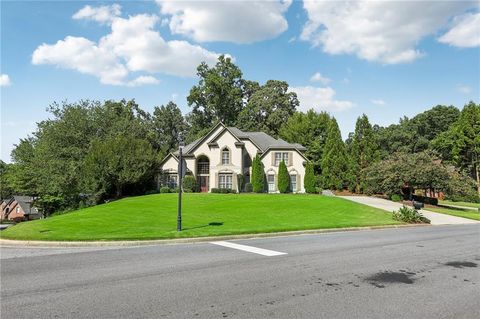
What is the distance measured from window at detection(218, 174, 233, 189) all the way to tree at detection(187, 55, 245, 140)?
86.3 ft

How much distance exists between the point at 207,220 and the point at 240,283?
11.9m

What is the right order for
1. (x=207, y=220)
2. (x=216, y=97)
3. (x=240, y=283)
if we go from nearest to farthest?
1. (x=240, y=283)
2. (x=207, y=220)
3. (x=216, y=97)

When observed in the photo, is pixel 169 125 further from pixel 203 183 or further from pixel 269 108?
pixel 203 183

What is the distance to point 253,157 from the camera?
41.3 m

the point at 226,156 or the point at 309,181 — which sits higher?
the point at 226,156

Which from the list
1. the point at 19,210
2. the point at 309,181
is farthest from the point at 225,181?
the point at 19,210

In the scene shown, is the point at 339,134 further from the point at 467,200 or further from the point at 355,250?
the point at 355,250

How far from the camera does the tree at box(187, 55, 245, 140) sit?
66.5 meters

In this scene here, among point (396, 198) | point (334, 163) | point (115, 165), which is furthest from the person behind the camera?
point (334, 163)

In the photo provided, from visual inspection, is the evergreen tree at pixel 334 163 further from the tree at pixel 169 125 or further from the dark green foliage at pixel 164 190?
the tree at pixel 169 125

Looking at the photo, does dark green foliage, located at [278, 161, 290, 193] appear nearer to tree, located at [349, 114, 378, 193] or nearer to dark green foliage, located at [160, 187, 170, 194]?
tree, located at [349, 114, 378, 193]

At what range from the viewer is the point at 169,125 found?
2677 inches

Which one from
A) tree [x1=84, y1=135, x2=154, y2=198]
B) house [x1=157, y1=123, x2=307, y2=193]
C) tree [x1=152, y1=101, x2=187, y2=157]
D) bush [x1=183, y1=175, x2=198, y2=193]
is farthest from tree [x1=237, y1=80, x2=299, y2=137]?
tree [x1=84, y1=135, x2=154, y2=198]

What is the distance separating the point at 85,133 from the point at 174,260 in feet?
126
